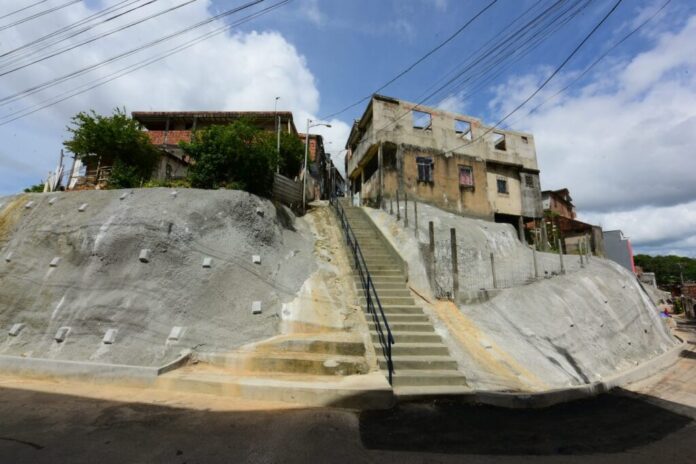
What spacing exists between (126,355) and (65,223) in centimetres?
515

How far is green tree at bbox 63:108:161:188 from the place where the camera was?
13.7 meters

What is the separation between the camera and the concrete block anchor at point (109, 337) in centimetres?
712

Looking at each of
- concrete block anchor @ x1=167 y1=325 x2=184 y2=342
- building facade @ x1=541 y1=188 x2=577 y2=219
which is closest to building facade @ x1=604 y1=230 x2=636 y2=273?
building facade @ x1=541 y1=188 x2=577 y2=219

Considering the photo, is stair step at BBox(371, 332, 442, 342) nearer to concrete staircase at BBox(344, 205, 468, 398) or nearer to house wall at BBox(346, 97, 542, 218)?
concrete staircase at BBox(344, 205, 468, 398)

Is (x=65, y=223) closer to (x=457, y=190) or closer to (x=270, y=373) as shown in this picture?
(x=270, y=373)

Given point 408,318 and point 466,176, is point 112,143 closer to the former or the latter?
point 408,318

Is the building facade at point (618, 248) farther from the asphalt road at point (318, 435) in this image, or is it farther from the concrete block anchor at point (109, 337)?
the concrete block anchor at point (109, 337)

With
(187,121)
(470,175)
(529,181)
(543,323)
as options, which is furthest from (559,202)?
(187,121)

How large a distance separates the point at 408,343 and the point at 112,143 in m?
14.6

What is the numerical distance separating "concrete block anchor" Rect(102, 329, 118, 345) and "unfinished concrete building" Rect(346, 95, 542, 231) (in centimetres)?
1542

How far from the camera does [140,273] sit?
8.25 m

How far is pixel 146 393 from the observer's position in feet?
18.5

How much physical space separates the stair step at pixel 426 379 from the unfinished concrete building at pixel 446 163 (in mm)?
14681

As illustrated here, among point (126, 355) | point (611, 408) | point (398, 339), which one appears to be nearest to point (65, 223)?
point (126, 355)
